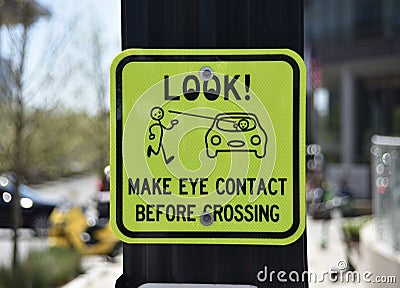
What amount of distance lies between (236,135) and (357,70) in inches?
1185

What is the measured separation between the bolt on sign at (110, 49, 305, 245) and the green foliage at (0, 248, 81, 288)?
6.48 meters

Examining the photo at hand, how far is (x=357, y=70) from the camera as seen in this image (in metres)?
30.7

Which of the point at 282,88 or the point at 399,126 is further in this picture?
the point at 399,126

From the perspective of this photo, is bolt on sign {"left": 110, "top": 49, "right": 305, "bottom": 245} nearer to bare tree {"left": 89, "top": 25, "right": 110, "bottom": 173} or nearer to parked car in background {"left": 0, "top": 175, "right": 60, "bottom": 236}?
bare tree {"left": 89, "top": 25, "right": 110, "bottom": 173}

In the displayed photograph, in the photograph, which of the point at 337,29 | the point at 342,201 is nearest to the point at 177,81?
the point at 342,201

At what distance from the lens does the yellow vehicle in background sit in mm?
11055

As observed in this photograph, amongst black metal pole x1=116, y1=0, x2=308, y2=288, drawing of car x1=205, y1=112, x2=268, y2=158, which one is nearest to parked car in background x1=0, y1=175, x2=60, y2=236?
black metal pole x1=116, y1=0, x2=308, y2=288

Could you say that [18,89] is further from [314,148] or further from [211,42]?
[314,148]

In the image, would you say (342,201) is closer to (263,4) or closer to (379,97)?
(379,97)

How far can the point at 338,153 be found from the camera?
3422 centimetres

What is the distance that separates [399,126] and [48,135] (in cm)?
2471

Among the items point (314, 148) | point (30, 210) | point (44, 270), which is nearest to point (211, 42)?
point (44, 270)

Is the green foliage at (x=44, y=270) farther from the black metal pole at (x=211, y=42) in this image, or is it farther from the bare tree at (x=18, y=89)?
the black metal pole at (x=211, y=42)

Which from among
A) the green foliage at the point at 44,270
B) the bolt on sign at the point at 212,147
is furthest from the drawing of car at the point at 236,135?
the green foliage at the point at 44,270
